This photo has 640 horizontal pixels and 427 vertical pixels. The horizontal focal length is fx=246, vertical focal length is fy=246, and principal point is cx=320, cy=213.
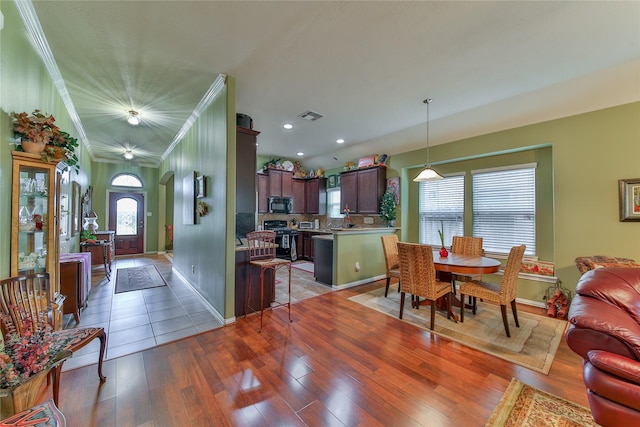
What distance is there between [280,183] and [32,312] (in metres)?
5.49

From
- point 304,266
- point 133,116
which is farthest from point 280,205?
point 133,116

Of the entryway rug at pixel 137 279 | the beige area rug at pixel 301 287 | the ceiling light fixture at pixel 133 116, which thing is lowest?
the beige area rug at pixel 301 287

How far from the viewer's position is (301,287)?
4.48m

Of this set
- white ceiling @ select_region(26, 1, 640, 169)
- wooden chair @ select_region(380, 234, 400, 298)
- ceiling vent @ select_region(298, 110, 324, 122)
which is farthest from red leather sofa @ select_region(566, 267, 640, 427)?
ceiling vent @ select_region(298, 110, 324, 122)

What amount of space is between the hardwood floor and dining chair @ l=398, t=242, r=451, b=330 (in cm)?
45

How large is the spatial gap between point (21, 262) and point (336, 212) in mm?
5883

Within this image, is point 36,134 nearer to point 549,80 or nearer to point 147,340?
point 147,340

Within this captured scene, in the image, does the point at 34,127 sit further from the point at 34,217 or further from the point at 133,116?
the point at 133,116

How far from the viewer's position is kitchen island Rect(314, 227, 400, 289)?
441 cm

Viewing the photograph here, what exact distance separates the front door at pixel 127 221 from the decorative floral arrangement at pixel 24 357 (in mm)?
7424

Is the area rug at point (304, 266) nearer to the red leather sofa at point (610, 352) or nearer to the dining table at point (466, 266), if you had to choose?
the dining table at point (466, 266)

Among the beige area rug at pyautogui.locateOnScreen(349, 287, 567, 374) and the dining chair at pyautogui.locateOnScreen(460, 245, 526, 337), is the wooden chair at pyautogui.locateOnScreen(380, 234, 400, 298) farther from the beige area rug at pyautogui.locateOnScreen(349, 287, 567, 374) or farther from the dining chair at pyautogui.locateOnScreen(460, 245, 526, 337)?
Answer: the dining chair at pyautogui.locateOnScreen(460, 245, 526, 337)

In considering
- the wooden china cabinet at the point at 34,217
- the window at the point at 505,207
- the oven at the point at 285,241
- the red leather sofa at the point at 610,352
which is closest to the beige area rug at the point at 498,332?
the red leather sofa at the point at 610,352

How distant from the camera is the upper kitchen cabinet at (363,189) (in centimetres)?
550
